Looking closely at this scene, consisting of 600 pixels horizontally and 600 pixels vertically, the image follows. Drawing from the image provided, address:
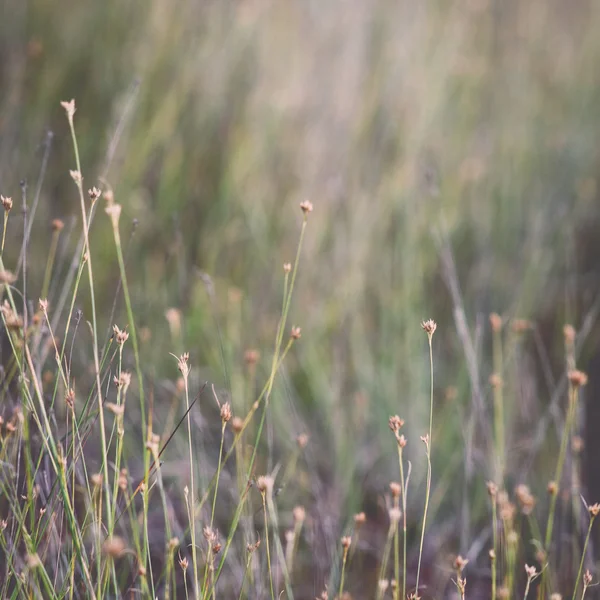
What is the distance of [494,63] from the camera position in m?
2.71

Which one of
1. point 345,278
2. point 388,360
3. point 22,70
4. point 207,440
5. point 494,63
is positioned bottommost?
point 207,440

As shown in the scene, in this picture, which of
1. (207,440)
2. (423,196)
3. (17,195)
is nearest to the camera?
(207,440)

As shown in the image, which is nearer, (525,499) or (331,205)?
(525,499)

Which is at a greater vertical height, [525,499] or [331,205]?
[331,205]

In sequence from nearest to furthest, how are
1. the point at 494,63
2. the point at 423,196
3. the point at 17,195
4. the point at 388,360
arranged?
the point at 17,195 < the point at 388,360 < the point at 423,196 < the point at 494,63

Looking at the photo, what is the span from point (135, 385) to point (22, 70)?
0.98 m

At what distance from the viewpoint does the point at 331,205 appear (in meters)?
1.95

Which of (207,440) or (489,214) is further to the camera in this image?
(489,214)

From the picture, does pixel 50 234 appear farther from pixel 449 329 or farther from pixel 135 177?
pixel 449 329

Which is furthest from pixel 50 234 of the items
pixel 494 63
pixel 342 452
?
pixel 494 63

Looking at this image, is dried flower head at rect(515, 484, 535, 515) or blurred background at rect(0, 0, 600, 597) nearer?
dried flower head at rect(515, 484, 535, 515)

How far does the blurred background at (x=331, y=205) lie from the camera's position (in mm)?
1560

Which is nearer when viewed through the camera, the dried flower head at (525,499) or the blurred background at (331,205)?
the dried flower head at (525,499)

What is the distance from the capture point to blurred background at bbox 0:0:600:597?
156 centimetres
